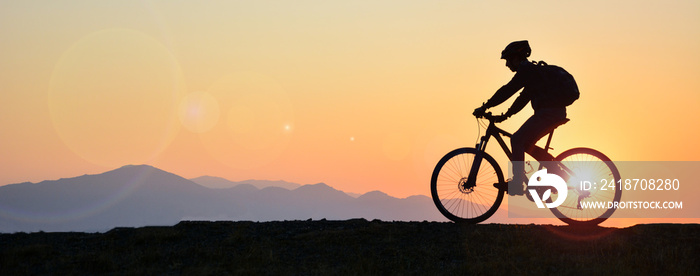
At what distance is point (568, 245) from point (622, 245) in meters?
0.79

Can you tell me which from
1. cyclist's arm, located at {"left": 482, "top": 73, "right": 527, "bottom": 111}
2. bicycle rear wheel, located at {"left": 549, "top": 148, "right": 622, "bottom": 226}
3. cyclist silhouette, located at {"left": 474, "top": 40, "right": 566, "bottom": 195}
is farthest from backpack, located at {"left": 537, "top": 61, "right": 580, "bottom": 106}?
bicycle rear wheel, located at {"left": 549, "top": 148, "right": 622, "bottom": 226}

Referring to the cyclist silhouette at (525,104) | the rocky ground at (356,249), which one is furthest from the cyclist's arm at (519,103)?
the rocky ground at (356,249)

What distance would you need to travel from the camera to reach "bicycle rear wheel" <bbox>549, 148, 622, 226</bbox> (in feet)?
33.4

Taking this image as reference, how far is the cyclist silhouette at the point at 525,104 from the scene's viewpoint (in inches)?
379

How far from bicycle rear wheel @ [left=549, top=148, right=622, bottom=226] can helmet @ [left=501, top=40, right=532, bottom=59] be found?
5.82 ft

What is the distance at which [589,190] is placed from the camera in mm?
10141

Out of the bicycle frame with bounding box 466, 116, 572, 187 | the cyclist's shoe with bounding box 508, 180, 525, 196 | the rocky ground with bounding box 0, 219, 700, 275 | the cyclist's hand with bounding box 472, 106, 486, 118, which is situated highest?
the cyclist's hand with bounding box 472, 106, 486, 118

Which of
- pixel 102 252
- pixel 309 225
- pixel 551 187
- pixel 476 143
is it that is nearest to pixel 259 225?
pixel 309 225

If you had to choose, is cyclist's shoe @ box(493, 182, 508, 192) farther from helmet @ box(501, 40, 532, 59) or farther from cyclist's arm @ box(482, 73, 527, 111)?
helmet @ box(501, 40, 532, 59)

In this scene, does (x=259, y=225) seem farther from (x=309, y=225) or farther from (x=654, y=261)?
(x=654, y=261)

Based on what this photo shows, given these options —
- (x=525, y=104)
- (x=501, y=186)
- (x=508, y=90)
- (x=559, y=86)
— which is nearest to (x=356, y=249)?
(x=501, y=186)

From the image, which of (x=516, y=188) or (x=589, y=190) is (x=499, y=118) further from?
(x=589, y=190)

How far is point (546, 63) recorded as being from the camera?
9.78 m

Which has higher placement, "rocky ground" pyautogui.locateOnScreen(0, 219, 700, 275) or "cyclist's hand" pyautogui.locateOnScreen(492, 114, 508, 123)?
"cyclist's hand" pyautogui.locateOnScreen(492, 114, 508, 123)
